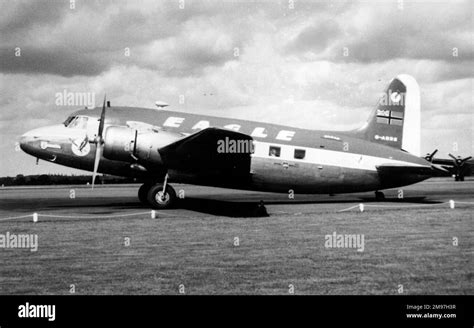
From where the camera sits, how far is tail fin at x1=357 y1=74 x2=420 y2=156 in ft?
66.5

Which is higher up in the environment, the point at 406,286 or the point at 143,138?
the point at 143,138

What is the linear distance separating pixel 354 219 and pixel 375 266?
6661 millimetres

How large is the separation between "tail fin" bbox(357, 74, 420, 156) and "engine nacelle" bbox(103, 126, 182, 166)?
8.90 m

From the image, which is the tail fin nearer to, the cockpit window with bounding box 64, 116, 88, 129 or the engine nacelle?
the engine nacelle

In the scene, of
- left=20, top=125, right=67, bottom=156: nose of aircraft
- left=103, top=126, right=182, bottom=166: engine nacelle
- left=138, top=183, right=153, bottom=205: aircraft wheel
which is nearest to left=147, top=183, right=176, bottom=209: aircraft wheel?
left=103, top=126, right=182, bottom=166: engine nacelle

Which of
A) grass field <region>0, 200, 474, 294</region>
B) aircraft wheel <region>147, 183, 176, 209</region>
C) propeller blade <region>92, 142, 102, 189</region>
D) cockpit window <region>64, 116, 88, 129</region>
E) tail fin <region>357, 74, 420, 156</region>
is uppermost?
tail fin <region>357, 74, 420, 156</region>

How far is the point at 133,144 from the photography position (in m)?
15.8

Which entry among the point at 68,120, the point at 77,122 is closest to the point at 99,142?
the point at 77,122

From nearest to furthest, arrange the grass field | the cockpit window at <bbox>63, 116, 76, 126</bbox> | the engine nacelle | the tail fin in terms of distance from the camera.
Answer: the grass field < the engine nacelle < the cockpit window at <bbox>63, 116, 76, 126</bbox> < the tail fin

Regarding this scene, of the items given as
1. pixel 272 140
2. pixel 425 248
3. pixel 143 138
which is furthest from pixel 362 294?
pixel 272 140

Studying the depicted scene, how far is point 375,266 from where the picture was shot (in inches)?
291

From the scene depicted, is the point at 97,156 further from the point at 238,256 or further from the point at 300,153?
the point at 238,256

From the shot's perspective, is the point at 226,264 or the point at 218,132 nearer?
the point at 226,264
